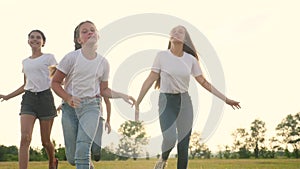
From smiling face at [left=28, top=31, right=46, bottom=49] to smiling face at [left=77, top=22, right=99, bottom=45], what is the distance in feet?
8.10

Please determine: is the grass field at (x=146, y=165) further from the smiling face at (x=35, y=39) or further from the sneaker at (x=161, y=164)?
the sneaker at (x=161, y=164)

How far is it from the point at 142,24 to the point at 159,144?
1.85 metres

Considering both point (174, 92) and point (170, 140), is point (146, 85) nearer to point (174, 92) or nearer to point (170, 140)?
point (174, 92)

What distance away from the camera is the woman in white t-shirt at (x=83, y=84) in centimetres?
635

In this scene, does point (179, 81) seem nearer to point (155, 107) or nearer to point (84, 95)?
point (155, 107)

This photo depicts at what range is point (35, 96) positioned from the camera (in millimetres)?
8625

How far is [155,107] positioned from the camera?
8.20m

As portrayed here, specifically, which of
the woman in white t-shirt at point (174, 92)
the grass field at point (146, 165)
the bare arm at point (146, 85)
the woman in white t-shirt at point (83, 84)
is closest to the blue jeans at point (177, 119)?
the woman in white t-shirt at point (174, 92)

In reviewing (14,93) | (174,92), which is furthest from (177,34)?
(14,93)

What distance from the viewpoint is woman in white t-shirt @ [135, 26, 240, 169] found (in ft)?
25.1

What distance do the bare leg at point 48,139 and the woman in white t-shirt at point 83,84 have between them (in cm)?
220

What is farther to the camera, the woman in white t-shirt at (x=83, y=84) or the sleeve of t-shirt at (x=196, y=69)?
the sleeve of t-shirt at (x=196, y=69)

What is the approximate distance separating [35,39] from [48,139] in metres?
1.63

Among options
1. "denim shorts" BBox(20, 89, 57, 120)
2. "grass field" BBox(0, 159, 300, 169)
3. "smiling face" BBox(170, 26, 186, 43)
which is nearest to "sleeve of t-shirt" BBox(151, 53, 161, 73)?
"smiling face" BBox(170, 26, 186, 43)
